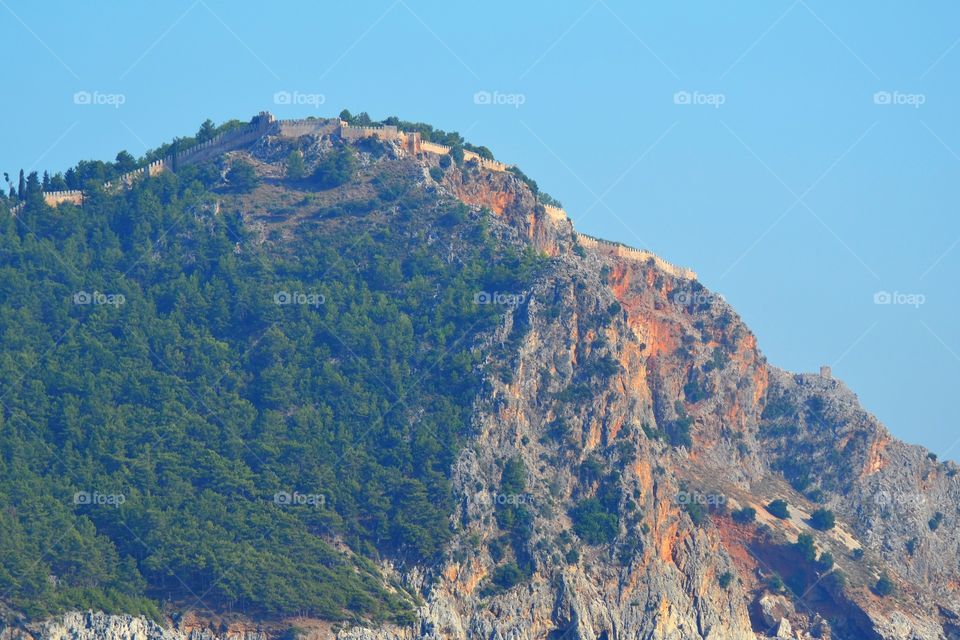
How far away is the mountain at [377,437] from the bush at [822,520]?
251 mm

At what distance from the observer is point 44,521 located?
164 m

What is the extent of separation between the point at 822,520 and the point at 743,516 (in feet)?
26.6

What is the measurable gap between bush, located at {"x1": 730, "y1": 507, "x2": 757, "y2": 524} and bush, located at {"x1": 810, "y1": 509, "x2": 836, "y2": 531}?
6.57 meters

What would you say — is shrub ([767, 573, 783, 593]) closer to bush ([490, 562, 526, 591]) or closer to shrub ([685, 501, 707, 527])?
shrub ([685, 501, 707, 527])

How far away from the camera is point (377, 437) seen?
176625 mm

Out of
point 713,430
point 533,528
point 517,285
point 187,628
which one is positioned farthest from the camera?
point 713,430

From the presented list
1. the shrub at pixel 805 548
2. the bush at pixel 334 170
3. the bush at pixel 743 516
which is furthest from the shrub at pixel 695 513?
the bush at pixel 334 170

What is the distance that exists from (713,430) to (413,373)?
2494 cm

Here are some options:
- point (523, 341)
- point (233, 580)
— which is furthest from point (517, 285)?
point (233, 580)

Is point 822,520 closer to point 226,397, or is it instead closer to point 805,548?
point 805,548

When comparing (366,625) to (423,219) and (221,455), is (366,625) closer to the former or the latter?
(221,455)

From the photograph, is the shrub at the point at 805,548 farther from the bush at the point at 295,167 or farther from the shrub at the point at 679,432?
the bush at the point at 295,167

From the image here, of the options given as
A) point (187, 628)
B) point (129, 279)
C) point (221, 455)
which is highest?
point (129, 279)

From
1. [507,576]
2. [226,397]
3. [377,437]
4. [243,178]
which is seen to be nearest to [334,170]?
[243,178]
